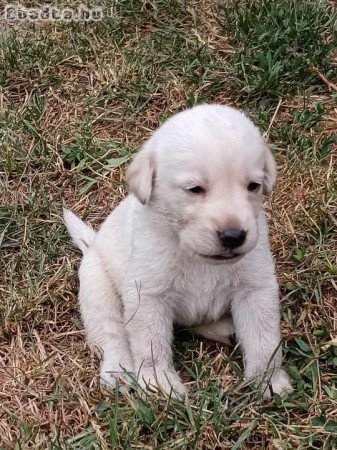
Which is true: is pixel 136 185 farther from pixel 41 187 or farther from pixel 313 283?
pixel 41 187

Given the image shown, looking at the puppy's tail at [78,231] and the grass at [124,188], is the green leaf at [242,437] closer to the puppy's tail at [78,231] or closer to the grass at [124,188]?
the grass at [124,188]

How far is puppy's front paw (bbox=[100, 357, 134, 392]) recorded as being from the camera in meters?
3.74

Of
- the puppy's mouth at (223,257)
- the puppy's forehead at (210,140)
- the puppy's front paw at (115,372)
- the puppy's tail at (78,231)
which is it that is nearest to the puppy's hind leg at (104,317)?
the puppy's front paw at (115,372)

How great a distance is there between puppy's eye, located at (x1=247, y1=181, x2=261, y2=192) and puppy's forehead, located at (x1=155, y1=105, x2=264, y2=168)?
9cm

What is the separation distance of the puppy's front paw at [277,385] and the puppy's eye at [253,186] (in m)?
0.89

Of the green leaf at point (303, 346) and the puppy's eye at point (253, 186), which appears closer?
the puppy's eye at point (253, 186)

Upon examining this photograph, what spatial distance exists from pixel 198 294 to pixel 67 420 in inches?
33.8

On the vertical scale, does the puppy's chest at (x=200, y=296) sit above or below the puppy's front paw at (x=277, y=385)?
above

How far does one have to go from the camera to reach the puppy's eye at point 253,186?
3.42 m

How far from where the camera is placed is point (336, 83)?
18.6 ft

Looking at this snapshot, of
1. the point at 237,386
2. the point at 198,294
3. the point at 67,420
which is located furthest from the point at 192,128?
the point at 67,420

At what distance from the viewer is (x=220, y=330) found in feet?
13.0

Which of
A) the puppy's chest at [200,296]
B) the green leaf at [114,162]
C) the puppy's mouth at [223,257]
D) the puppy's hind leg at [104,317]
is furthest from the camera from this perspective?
the green leaf at [114,162]

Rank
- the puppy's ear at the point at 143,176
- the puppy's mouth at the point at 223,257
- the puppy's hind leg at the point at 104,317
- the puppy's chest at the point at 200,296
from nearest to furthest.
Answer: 1. the puppy's mouth at the point at 223,257
2. the puppy's ear at the point at 143,176
3. the puppy's chest at the point at 200,296
4. the puppy's hind leg at the point at 104,317
